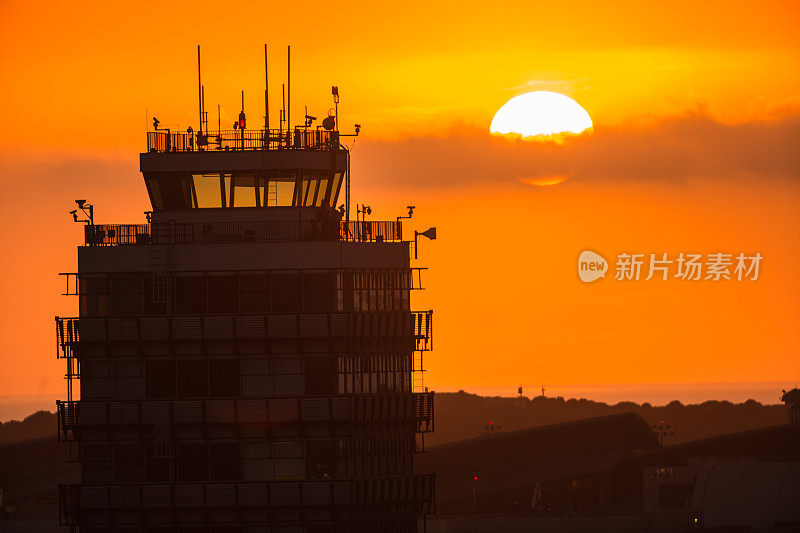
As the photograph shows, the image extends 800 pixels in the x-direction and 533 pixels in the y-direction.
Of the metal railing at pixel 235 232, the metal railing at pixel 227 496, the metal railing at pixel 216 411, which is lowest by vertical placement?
Result: the metal railing at pixel 227 496

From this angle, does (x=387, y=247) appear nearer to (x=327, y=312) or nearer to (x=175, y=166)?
(x=327, y=312)

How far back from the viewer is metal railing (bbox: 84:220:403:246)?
119500mm

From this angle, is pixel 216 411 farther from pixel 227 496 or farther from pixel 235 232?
pixel 235 232

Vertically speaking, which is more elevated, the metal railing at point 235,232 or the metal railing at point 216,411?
the metal railing at point 235,232

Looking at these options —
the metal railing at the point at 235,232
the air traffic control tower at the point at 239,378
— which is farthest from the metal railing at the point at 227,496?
the metal railing at the point at 235,232

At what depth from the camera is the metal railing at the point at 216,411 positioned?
380ft

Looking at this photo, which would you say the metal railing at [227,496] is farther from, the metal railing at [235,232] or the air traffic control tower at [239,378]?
the metal railing at [235,232]

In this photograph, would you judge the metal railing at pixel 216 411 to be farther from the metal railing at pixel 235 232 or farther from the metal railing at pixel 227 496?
the metal railing at pixel 235 232

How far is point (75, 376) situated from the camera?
118375 millimetres

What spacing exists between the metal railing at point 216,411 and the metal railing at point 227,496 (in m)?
3.93

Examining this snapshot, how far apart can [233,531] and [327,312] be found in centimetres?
1499

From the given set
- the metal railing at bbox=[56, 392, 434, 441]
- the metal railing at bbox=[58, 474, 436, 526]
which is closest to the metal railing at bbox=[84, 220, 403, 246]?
the metal railing at bbox=[56, 392, 434, 441]

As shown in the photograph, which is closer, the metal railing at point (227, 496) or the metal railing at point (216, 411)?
the metal railing at point (227, 496)

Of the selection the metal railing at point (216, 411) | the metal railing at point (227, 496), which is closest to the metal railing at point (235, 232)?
the metal railing at point (216, 411)
